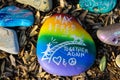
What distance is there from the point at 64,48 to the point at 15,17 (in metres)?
0.33

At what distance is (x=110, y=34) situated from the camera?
197cm

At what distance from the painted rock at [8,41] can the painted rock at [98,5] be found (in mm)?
421

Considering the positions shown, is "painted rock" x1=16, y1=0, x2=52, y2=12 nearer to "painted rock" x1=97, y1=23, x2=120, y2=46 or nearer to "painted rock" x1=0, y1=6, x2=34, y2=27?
"painted rock" x1=0, y1=6, x2=34, y2=27

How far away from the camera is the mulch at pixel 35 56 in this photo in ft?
6.56

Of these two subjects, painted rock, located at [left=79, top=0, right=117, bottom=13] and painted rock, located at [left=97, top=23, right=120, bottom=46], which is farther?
painted rock, located at [left=79, top=0, right=117, bottom=13]

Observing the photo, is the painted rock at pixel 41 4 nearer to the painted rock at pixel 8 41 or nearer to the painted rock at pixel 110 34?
the painted rock at pixel 8 41

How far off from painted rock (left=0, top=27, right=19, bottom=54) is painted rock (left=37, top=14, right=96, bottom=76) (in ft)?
0.45

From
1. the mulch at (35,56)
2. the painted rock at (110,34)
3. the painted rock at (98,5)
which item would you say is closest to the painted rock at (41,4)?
→ the mulch at (35,56)

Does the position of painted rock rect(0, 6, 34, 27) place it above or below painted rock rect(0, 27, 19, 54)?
above

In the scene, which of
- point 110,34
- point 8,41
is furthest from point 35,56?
point 110,34

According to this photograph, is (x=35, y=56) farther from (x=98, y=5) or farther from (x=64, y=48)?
(x=98, y=5)

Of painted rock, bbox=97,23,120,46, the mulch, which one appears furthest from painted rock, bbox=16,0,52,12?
painted rock, bbox=97,23,120,46

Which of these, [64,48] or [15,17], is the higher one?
[15,17]

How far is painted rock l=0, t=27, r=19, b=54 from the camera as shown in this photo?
78.7 inches
